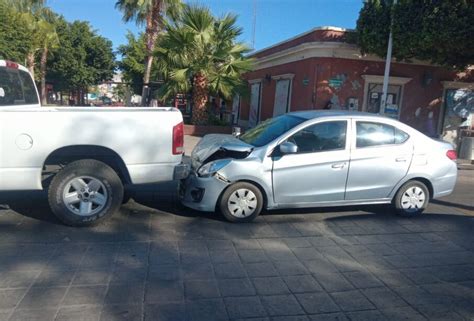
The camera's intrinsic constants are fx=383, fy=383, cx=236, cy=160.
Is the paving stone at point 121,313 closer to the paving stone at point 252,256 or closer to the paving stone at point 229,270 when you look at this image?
the paving stone at point 229,270

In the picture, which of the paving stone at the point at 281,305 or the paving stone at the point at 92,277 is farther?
the paving stone at the point at 92,277

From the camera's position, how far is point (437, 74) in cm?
1534

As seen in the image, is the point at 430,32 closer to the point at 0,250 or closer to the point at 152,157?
the point at 152,157

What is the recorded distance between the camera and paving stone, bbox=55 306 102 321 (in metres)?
2.92

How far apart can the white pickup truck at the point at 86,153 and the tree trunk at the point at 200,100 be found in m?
10.6

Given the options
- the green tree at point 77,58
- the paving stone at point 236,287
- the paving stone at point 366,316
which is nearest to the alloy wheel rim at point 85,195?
the paving stone at point 236,287

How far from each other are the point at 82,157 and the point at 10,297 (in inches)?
81.2

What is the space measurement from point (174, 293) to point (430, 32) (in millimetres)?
11261

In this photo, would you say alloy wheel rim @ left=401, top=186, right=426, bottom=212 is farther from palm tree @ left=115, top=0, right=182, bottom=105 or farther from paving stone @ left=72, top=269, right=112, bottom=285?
palm tree @ left=115, top=0, right=182, bottom=105

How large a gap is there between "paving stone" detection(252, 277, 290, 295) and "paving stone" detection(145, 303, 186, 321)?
28.8 inches

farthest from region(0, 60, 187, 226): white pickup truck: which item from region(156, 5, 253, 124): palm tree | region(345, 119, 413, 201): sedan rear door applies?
Answer: region(156, 5, 253, 124): palm tree

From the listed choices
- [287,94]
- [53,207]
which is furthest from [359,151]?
[287,94]

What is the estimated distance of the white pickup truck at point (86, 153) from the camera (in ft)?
14.5

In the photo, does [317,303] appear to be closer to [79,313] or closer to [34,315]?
[79,313]
